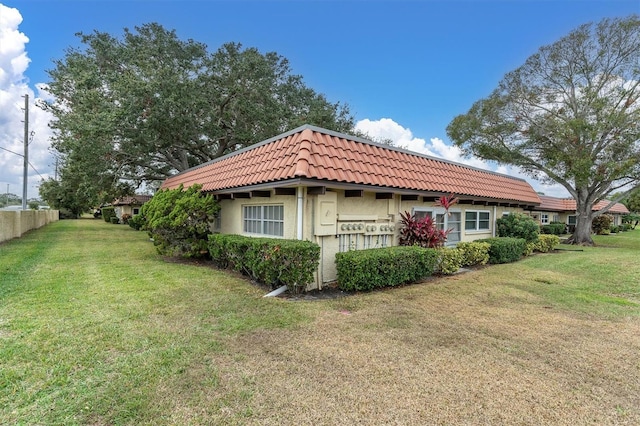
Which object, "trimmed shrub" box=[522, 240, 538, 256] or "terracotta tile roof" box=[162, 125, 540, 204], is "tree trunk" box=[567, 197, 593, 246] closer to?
"trimmed shrub" box=[522, 240, 538, 256]

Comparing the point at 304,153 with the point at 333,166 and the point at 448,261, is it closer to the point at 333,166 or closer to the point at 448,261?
the point at 333,166

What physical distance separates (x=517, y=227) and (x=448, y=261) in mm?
6290

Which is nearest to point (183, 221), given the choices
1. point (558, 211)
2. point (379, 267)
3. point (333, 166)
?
point (333, 166)

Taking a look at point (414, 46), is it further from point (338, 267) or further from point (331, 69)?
point (338, 267)

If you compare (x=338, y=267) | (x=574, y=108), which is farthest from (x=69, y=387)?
(x=574, y=108)

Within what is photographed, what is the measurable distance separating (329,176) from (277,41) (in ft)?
62.7

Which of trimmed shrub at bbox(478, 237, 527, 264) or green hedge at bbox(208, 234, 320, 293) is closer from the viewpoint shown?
green hedge at bbox(208, 234, 320, 293)

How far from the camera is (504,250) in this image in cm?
1130

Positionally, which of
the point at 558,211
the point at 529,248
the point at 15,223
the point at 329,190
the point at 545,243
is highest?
the point at 558,211

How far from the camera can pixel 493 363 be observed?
145 inches

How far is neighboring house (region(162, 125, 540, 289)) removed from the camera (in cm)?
695

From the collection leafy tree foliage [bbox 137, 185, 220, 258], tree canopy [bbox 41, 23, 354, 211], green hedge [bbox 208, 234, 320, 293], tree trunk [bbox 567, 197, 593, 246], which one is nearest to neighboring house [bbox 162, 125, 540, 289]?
leafy tree foliage [bbox 137, 185, 220, 258]

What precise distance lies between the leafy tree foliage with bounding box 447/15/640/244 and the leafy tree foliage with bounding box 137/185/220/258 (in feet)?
58.0

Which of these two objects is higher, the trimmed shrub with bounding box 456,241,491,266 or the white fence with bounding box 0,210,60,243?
the white fence with bounding box 0,210,60,243
